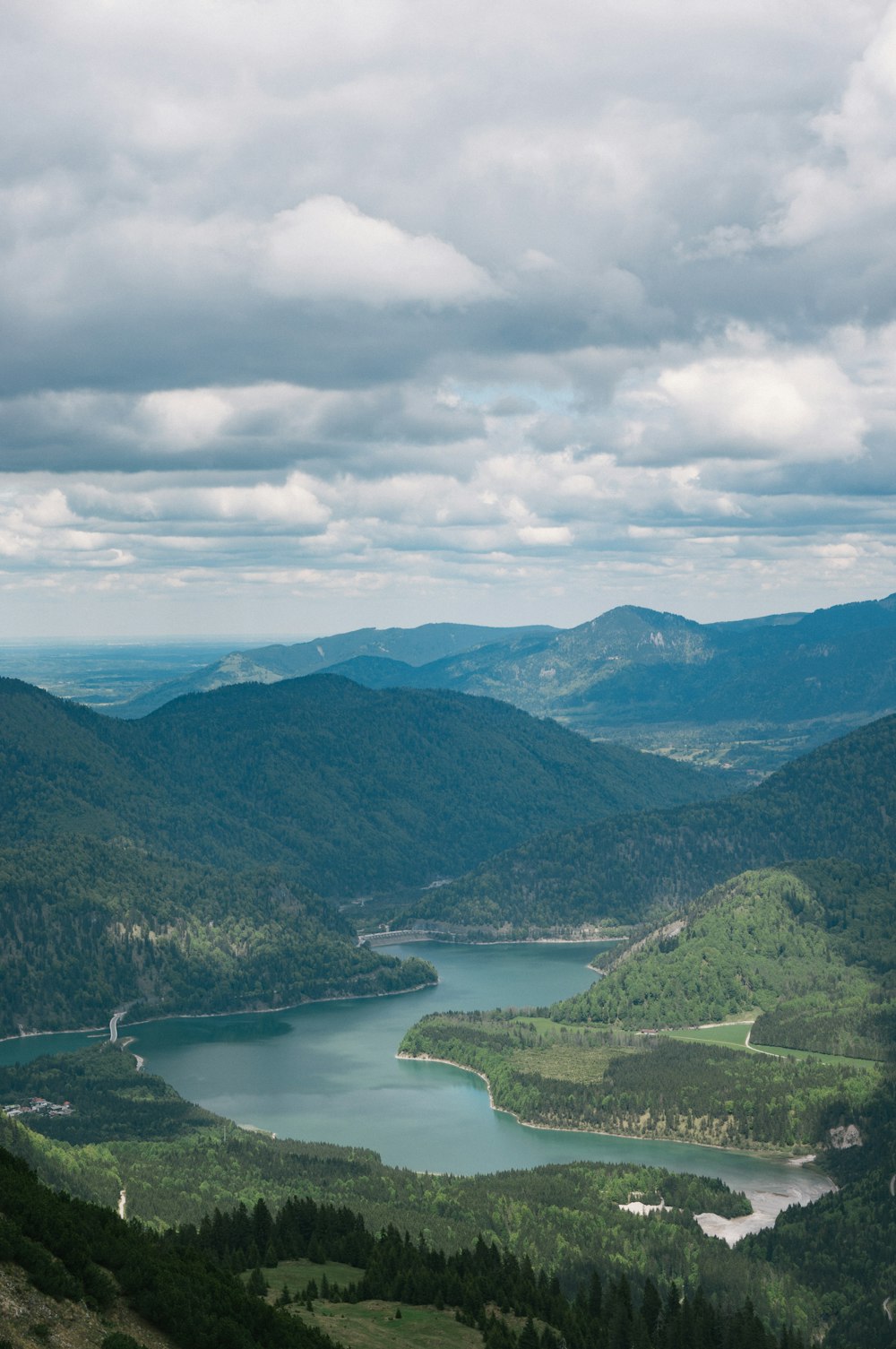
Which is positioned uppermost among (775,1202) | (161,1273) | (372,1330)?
(161,1273)

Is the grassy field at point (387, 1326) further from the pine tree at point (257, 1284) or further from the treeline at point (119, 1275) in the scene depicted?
the treeline at point (119, 1275)

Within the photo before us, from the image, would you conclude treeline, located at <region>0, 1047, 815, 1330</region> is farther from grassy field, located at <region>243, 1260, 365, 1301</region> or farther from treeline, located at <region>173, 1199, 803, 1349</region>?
treeline, located at <region>173, 1199, 803, 1349</region>

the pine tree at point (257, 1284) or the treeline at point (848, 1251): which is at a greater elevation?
the pine tree at point (257, 1284)

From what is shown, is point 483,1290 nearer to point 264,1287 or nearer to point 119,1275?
point 264,1287

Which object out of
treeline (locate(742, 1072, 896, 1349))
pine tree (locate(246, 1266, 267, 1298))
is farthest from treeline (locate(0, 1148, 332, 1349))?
treeline (locate(742, 1072, 896, 1349))

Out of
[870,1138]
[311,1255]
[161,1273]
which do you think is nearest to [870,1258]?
[870,1138]

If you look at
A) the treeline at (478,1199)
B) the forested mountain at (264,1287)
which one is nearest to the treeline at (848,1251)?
the treeline at (478,1199)

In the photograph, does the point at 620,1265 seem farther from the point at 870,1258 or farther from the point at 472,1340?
the point at 472,1340

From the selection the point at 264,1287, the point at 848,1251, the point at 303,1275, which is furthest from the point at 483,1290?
the point at 848,1251
